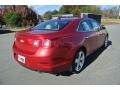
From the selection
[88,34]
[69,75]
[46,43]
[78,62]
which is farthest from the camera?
[88,34]

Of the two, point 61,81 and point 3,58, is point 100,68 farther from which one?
point 3,58

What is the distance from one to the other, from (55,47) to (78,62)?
3.72 ft

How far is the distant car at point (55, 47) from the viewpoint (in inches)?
174

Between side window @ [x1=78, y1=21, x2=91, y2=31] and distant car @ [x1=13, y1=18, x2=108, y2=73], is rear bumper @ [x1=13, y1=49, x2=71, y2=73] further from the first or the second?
side window @ [x1=78, y1=21, x2=91, y2=31]

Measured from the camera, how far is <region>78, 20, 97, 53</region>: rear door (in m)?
5.59

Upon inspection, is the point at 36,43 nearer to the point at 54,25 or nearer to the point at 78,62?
the point at 54,25

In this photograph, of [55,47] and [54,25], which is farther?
[54,25]

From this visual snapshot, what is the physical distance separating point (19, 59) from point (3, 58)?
2.07m

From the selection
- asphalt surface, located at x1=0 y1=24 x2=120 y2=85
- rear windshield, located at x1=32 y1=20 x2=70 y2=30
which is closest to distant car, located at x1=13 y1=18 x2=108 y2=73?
rear windshield, located at x1=32 y1=20 x2=70 y2=30

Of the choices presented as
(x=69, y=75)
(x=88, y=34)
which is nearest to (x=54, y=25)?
(x=88, y=34)

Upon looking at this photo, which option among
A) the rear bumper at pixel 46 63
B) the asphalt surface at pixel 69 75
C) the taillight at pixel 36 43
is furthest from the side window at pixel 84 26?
the taillight at pixel 36 43

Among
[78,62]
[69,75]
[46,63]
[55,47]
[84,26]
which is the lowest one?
[69,75]

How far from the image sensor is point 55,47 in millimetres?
4406

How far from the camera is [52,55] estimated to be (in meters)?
4.39
